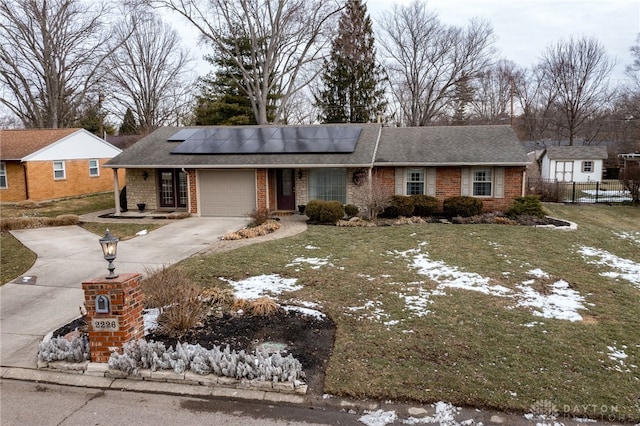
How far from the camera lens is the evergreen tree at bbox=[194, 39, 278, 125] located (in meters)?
31.8

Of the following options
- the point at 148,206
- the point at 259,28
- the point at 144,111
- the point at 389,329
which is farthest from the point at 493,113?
the point at 389,329

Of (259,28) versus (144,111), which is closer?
(259,28)

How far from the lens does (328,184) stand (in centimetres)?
1792

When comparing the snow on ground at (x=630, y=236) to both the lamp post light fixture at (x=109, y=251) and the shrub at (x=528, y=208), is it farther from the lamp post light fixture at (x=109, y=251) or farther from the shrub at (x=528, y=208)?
the lamp post light fixture at (x=109, y=251)

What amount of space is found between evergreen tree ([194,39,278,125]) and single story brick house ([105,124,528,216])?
13.0 meters

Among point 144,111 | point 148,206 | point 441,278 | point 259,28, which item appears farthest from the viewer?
point 144,111

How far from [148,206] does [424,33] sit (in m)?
27.4

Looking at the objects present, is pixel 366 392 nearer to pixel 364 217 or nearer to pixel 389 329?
pixel 389 329

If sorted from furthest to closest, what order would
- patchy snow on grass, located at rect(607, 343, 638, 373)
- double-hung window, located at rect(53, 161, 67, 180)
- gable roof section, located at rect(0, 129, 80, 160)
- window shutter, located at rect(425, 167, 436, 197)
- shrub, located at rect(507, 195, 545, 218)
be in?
double-hung window, located at rect(53, 161, 67, 180) < gable roof section, located at rect(0, 129, 80, 160) < window shutter, located at rect(425, 167, 436, 197) < shrub, located at rect(507, 195, 545, 218) < patchy snow on grass, located at rect(607, 343, 638, 373)

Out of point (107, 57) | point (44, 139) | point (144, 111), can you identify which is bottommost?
point (44, 139)

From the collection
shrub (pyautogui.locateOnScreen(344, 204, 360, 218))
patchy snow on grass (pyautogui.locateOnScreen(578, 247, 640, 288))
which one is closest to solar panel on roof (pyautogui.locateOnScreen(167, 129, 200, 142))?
shrub (pyautogui.locateOnScreen(344, 204, 360, 218))

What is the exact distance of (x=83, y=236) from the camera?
14.3 m

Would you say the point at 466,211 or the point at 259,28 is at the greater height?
the point at 259,28

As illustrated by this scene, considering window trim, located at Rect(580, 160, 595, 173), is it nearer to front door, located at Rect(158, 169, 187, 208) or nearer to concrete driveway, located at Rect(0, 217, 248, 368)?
concrete driveway, located at Rect(0, 217, 248, 368)
